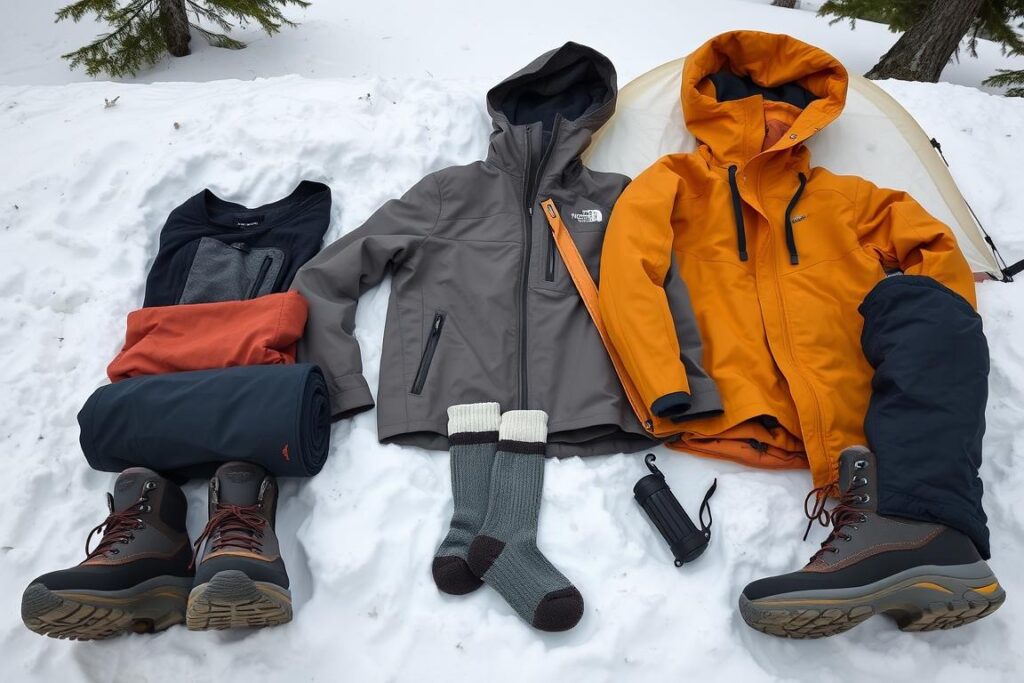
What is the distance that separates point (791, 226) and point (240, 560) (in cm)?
265

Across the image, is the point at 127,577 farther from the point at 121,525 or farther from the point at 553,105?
the point at 553,105

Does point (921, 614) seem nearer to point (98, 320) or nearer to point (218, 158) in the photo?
point (98, 320)

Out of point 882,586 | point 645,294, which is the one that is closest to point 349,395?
point 645,294

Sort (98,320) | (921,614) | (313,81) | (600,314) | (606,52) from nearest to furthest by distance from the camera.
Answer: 1. (921,614)
2. (600,314)
3. (98,320)
4. (313,81)
5. (606,52)

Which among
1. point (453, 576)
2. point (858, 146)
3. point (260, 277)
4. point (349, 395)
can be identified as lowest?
point (453, 576)

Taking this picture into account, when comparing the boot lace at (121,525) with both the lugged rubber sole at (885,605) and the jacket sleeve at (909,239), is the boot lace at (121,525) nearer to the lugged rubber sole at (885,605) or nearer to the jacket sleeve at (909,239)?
the lugged rubber sole at (885,605)

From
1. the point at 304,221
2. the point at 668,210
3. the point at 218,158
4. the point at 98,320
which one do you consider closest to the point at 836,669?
the point at 668,210

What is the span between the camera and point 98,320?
2.80 m

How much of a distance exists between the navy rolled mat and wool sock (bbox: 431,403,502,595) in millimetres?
569

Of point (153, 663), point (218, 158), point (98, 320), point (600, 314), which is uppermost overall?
point (218, 158)

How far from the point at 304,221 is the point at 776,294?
7.47ft

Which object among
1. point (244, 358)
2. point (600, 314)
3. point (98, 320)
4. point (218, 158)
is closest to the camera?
point (244, 358)

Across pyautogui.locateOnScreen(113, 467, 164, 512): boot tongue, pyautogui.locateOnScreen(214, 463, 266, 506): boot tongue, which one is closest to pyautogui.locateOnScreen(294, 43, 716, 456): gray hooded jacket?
pyautogui.locateOnScreen(214, 463, 266, 506): boot tongue

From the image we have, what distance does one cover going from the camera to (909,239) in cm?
253
